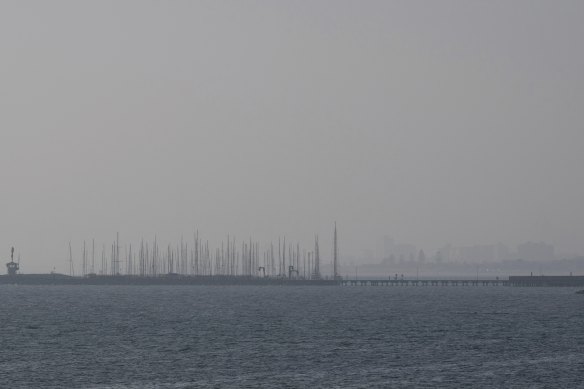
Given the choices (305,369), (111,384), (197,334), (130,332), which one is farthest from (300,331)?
(111,384)

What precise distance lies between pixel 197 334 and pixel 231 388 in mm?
47099

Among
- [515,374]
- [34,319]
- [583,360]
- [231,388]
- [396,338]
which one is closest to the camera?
[231,388]

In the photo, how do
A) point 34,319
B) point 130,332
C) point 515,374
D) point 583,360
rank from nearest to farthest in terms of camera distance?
point 515,374
point 583,360
point 130,332
point 34,319

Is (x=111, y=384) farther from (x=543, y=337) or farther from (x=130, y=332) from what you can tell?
(x=543, y=337)

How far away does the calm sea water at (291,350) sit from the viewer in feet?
250

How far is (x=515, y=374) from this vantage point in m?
79.8

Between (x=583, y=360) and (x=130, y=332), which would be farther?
(x=130, y=332)

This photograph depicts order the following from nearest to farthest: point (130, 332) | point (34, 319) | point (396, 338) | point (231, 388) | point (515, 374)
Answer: point (231, 388)
point (515, 374)
point (396, 338)
point (130, 332)
point (34, 319)

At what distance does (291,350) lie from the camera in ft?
318

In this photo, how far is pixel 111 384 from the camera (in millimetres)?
72750

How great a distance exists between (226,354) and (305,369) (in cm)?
1352

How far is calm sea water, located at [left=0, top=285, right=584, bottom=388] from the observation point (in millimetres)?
76125

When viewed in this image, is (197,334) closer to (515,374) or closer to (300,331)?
(300,331)

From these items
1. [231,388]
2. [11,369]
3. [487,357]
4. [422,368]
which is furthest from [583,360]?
[11,369]
